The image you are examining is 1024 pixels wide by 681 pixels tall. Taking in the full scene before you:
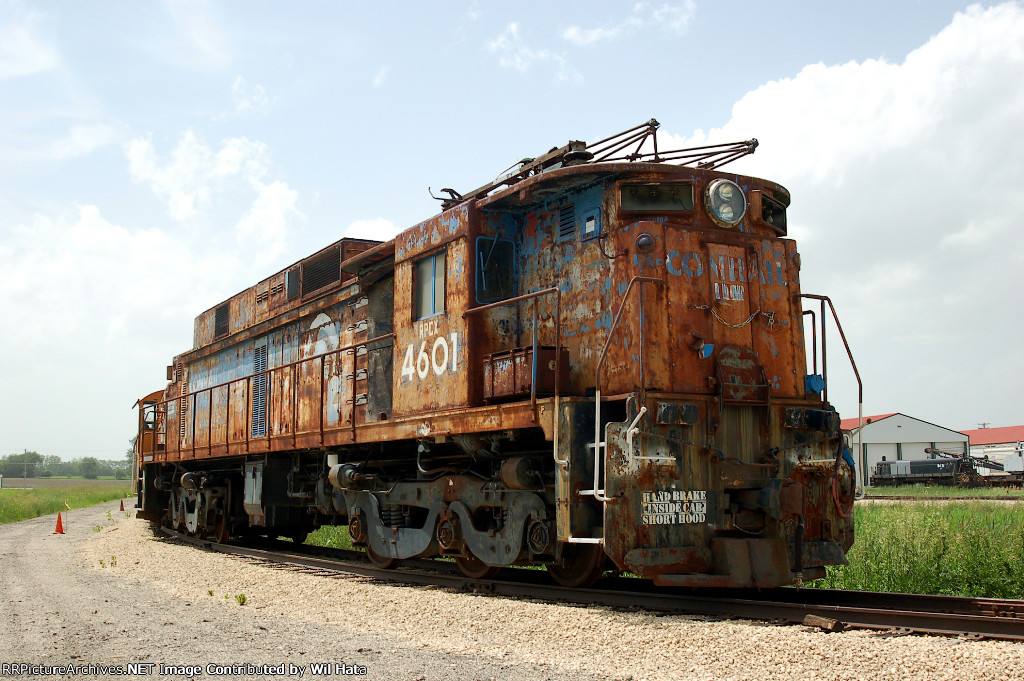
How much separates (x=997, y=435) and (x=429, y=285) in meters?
74.3

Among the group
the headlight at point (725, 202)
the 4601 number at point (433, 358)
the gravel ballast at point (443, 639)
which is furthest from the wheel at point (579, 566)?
the headlight at point (725, 202)

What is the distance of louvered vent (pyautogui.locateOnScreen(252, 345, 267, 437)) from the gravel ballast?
15.8 feet

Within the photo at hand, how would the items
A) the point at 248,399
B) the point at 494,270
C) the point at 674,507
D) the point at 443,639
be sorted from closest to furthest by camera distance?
Result: the point at 443,639
the point at 674,507
the point at 494,270
the point at 248,399

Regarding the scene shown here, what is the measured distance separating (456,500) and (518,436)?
44.3 inches

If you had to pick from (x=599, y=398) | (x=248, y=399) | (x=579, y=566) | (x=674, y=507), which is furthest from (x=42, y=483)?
(x=674, y=507)

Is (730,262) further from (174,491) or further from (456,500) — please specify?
(174,491)

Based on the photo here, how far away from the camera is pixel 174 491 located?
17078mm

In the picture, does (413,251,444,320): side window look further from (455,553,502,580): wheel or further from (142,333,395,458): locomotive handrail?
(455,553,502,580): wheel

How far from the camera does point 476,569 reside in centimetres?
880

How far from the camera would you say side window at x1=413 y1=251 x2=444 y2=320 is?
346 inches

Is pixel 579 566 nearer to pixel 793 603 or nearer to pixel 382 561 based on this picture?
pixel 793 603

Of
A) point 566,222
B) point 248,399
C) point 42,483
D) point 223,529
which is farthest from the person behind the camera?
point 42,483

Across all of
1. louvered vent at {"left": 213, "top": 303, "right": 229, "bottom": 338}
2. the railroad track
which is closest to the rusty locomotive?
the railroad track

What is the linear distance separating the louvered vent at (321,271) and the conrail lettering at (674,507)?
6.64 metres
